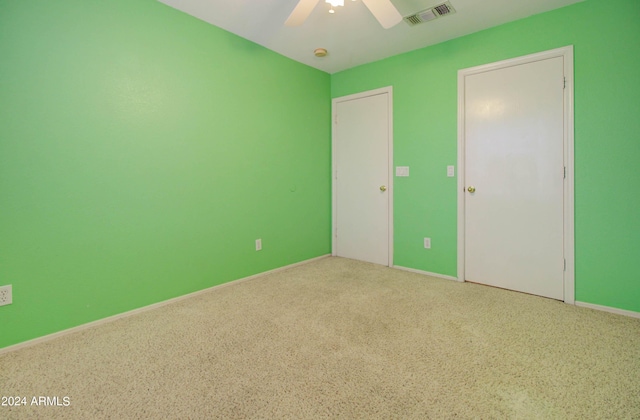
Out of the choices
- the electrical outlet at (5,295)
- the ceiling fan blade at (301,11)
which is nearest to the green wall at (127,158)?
the electrical outlet at (5,295)

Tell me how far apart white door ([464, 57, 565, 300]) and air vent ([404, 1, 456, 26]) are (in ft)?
2.29

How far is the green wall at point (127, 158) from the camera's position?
181 cm

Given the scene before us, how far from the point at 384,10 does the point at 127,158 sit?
2109 mm

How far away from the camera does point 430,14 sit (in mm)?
2426

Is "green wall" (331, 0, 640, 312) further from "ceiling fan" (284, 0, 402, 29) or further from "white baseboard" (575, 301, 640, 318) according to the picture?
"ceiling fan" (284, 0, 402, 29)

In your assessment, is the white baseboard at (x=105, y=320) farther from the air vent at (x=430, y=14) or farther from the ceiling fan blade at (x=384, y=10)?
the air vent at (x=430, y=14)

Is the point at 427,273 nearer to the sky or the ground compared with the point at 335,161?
nearer to the ground

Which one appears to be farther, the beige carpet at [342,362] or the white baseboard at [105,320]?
the white baseboard at [105,320]

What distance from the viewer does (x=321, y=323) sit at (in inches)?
83.7

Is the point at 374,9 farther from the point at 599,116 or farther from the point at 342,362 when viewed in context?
the point at 342,362

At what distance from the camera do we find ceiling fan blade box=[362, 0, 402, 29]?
187 cm

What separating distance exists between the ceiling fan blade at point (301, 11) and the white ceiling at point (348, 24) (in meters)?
0.32

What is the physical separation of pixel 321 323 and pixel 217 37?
265 cm

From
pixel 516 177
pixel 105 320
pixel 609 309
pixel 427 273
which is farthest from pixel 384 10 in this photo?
pixel 105 320
